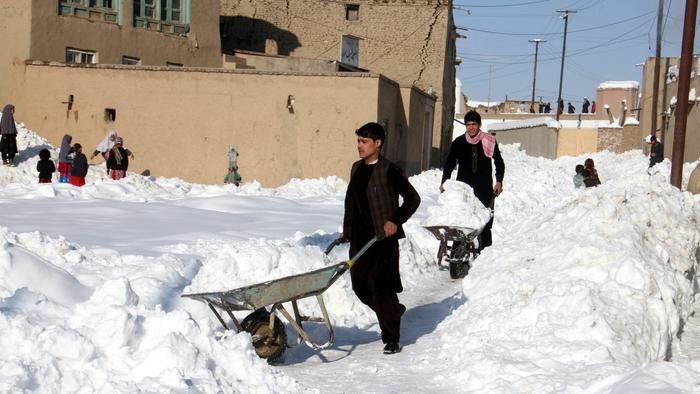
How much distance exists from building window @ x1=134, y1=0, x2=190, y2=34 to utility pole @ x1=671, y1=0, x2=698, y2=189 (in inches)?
682

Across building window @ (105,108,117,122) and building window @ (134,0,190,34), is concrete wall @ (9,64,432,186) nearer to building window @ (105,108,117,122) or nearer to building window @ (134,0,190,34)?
building window @ (105,108,117,122)

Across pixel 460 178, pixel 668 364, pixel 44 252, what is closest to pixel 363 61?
pixel 460 178

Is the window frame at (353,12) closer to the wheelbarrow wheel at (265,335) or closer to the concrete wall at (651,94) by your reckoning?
the concrete wall at (651,94)

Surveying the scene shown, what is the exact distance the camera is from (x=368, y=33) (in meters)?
40.5

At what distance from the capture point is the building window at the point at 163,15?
31.6 metres

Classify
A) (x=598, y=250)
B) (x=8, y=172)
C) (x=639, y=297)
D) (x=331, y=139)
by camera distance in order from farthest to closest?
(x=331, y=139), (x=8, y=172), (x=598, y=250), (x=639, y=297)

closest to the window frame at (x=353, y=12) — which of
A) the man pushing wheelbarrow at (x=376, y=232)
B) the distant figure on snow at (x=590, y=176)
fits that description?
the distant figure on snow at (x=590, y=176)

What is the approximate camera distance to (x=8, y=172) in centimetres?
2348

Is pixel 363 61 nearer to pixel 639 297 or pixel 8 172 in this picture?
pixel 8 172

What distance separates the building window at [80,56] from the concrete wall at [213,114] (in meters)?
1.47

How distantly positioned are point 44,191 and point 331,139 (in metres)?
10.8

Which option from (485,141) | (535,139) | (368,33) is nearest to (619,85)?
(535,139)

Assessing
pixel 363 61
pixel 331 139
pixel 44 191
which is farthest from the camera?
pixel 363 61

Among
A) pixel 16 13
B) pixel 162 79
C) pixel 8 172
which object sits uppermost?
pixel 16 13
